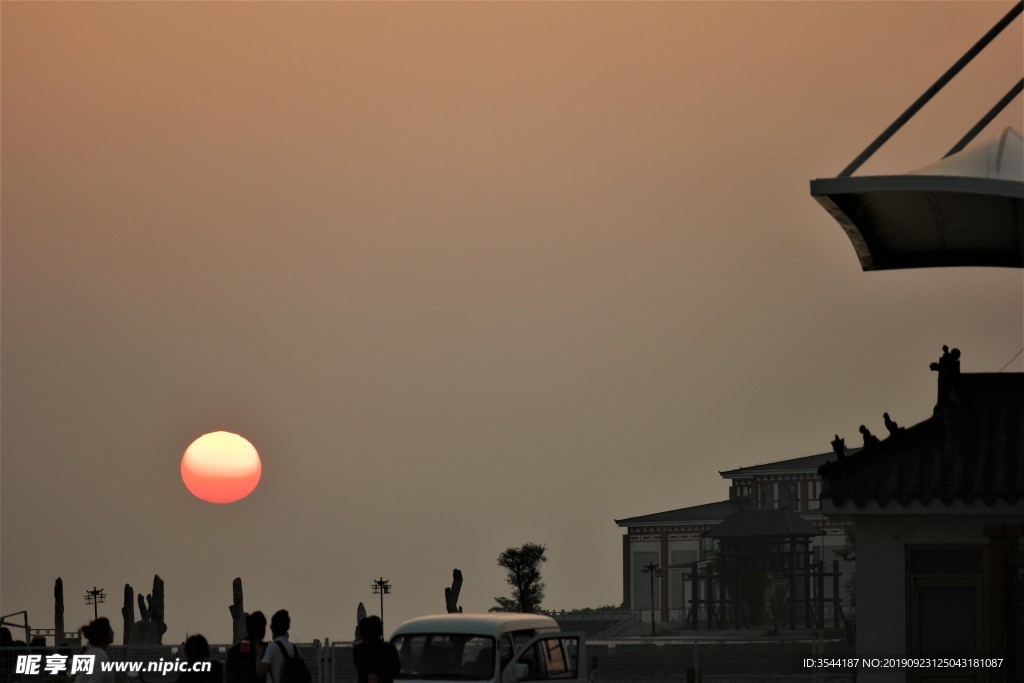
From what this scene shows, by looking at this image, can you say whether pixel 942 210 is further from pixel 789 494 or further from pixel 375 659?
pixel 789 494

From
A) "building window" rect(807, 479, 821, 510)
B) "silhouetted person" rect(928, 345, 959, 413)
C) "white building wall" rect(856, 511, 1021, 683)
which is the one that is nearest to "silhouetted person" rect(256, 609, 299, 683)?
"white building wall" rect(856, 511, 1021, 683)

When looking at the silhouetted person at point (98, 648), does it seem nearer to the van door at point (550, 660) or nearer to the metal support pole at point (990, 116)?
the van door at point (550, 660)

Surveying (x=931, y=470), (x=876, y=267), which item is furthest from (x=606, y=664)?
(x=931, y=470)

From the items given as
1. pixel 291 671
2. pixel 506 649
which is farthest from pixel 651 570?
pixel 291 671

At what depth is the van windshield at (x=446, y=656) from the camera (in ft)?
58.3

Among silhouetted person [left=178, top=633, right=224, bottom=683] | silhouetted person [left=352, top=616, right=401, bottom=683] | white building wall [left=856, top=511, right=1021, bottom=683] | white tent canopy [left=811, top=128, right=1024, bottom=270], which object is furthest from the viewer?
white building wall [left=856, top=511, right=1021, bottom=683]

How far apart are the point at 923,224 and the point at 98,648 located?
15124 millimetres

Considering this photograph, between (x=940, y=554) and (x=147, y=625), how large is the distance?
49.5 meters

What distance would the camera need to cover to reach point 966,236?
24.4 metres

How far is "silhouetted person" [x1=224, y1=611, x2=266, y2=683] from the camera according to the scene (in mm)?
13938

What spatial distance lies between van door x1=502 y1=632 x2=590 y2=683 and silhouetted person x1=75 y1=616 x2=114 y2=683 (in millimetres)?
5282

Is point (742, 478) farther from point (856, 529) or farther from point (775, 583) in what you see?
point (856, 529)

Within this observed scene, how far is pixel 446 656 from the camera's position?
18.0 meters

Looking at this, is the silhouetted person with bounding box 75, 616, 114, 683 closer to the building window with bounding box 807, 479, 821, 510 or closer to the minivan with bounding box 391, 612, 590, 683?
the minivan with bounding box 391, 612, 590, 683
